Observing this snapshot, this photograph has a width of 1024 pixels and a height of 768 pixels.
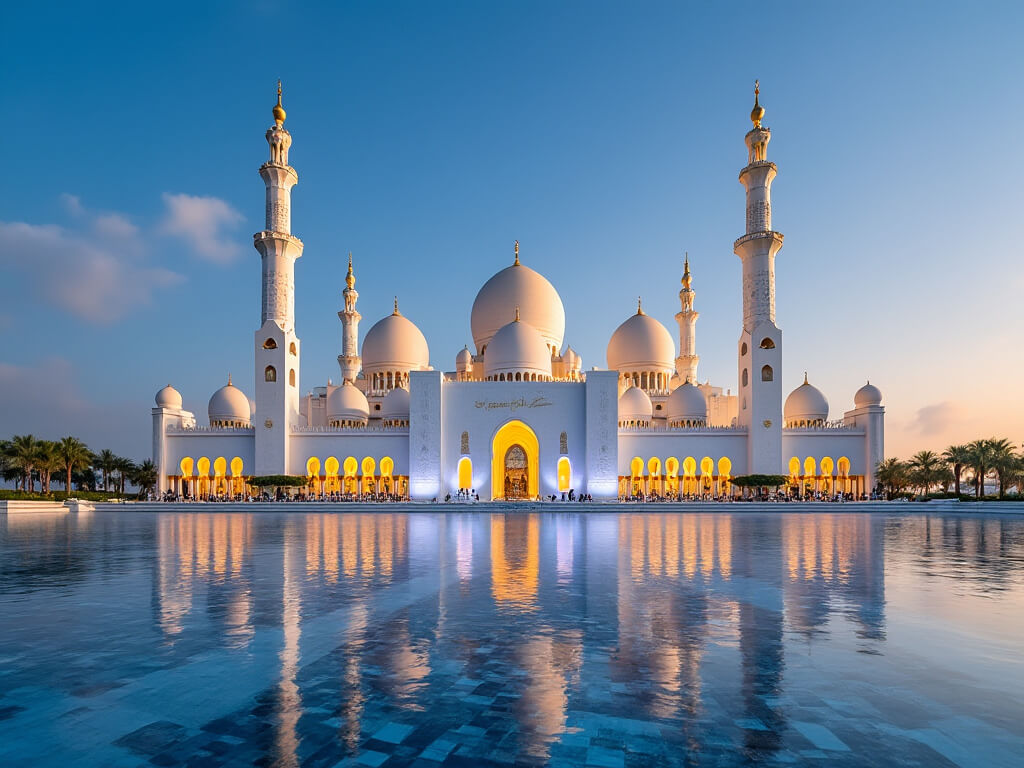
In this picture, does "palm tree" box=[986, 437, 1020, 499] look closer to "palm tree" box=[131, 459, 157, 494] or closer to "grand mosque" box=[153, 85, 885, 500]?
"grand mosque" box=[153, 85, 885, 500]

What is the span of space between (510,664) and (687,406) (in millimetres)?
33355

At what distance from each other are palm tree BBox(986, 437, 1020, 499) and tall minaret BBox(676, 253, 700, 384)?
641 inches

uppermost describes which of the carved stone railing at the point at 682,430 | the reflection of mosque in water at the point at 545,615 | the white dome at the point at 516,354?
the white dome at the point at 516,354

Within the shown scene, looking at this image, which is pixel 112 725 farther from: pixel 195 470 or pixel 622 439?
pixel 195 470

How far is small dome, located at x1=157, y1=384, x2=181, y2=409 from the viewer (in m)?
35.2

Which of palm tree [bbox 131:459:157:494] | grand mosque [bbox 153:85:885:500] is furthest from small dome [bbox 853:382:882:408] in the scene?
palm tree [bbox 131:459:157:494]

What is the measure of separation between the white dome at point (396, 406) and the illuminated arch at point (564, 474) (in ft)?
30.7

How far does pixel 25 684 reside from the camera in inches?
162

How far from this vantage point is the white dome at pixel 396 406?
3734cm

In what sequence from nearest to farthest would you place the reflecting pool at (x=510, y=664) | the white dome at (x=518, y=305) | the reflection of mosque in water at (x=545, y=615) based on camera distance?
1. the reflecting pool at (x=510, y=664)
2. the reflection of mosque in water at (x=545, y=615)
3. the white dome at (x=518, y=305)

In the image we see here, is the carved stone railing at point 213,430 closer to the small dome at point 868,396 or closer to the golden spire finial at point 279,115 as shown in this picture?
the golden spire finial at point 279,115

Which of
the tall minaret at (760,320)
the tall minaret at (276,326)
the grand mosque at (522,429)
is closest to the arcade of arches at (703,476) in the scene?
the grand mosque at (522,429)

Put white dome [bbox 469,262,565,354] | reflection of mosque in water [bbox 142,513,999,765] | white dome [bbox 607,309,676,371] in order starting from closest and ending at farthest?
reflection of mosque in water [bbox 142,513,999,765] → white dome [bbox 469,262,565,354] → white dome [bbox 607,309,676,371]

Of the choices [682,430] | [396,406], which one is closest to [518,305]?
[396,406]
